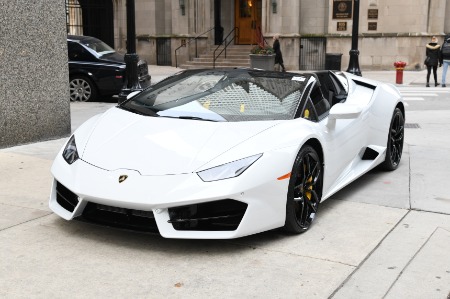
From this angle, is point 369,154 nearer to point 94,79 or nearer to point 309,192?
point 309,192

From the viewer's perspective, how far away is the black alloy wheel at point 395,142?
710 cm

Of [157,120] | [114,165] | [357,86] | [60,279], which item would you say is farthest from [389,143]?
[60,279]

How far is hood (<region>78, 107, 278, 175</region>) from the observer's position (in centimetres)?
446

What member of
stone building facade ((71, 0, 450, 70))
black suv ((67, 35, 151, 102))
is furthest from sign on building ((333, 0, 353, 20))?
black suv ((67, 35, 151, 102))

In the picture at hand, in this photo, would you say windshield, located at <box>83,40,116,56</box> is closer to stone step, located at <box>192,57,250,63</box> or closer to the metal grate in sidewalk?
the metal grate in sidewalk

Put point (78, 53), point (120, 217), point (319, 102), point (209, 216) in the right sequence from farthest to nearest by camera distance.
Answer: point (78, 53), point (319, 102), point (120, 217), point (209, 216)

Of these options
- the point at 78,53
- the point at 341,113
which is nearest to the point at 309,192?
the point at 341,113

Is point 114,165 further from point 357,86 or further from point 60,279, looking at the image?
point 357,86

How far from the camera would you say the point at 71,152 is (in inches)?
196

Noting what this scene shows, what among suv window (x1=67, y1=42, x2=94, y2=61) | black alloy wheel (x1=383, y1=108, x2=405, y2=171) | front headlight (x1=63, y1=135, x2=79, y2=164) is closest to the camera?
front headlight (x1=63, y1=135, x2=79, y2=164)

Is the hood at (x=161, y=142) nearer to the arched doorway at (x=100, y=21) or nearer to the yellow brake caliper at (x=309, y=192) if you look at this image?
the yellow brake caliper at (x=309, y=192)

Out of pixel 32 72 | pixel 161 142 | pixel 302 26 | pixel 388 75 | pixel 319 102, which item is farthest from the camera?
pixel 302 26

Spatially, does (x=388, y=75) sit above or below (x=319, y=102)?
below

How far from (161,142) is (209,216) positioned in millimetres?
770
